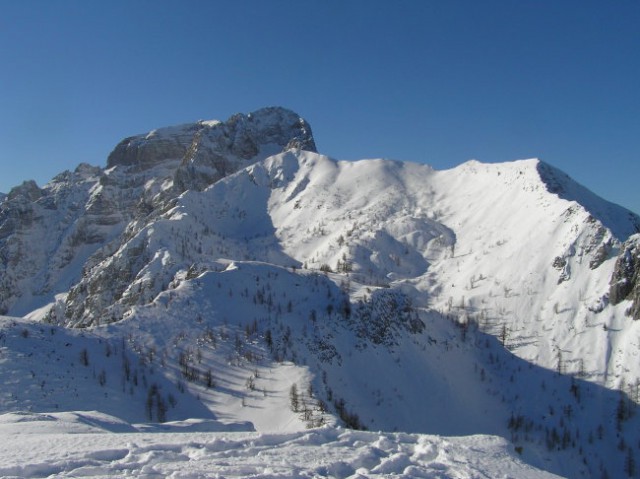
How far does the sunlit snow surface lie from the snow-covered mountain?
421 cm

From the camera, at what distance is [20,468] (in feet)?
45.6

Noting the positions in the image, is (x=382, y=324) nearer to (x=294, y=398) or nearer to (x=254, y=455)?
(x=294, y=398)

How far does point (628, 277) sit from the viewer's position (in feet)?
322

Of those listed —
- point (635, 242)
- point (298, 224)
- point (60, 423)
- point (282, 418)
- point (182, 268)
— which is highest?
point (298, 224)

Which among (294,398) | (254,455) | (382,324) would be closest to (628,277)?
(382,324)

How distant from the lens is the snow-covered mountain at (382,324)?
5231 cm

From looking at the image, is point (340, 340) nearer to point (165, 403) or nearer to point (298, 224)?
point (165, 403)

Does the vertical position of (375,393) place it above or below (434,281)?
below

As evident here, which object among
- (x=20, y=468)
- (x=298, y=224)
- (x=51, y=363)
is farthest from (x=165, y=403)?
(x=298, y=224)

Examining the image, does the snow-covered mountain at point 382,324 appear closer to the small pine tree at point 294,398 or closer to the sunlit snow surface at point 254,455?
the small pine tree at point 294,398

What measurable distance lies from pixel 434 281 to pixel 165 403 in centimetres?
9198

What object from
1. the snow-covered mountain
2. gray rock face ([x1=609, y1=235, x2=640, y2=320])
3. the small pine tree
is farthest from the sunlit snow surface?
gray rock face ([x1=609, y1=235, x2=640, y2=320])

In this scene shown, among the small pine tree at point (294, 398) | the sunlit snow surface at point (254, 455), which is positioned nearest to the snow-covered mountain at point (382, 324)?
the small pine tree at point (294, 398)

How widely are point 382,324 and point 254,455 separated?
63801 millimetres
